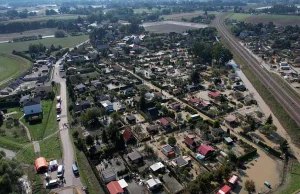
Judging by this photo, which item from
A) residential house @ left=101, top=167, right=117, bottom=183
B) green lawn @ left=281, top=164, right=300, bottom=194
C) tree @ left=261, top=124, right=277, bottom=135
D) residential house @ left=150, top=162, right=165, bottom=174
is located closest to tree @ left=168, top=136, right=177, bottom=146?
residential house @ left=150, top=162, right=165, bottom=174

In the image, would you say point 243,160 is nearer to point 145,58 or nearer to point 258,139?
point 258,139

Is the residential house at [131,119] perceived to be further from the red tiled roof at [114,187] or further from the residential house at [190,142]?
the red tiled roof at [114,187]

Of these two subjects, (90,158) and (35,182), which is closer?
(35,182)

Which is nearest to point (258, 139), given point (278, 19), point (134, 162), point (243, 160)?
point (243, 160)

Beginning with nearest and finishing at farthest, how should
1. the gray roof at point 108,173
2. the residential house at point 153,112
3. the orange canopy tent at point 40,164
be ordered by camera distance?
the gray roof at point 108,173, the orange canopy tent at point 40,164, the residential house at point 153,112

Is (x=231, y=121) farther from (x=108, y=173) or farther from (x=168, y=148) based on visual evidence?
(x=108, y=173)

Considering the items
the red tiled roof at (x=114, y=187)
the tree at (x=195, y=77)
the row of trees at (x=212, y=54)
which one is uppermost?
the row of trees at (x=212, y=54)

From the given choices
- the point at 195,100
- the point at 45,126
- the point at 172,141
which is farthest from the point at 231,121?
the point at 45,126

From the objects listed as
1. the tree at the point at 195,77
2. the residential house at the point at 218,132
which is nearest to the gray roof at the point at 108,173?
the residential house at the point at 218,132
